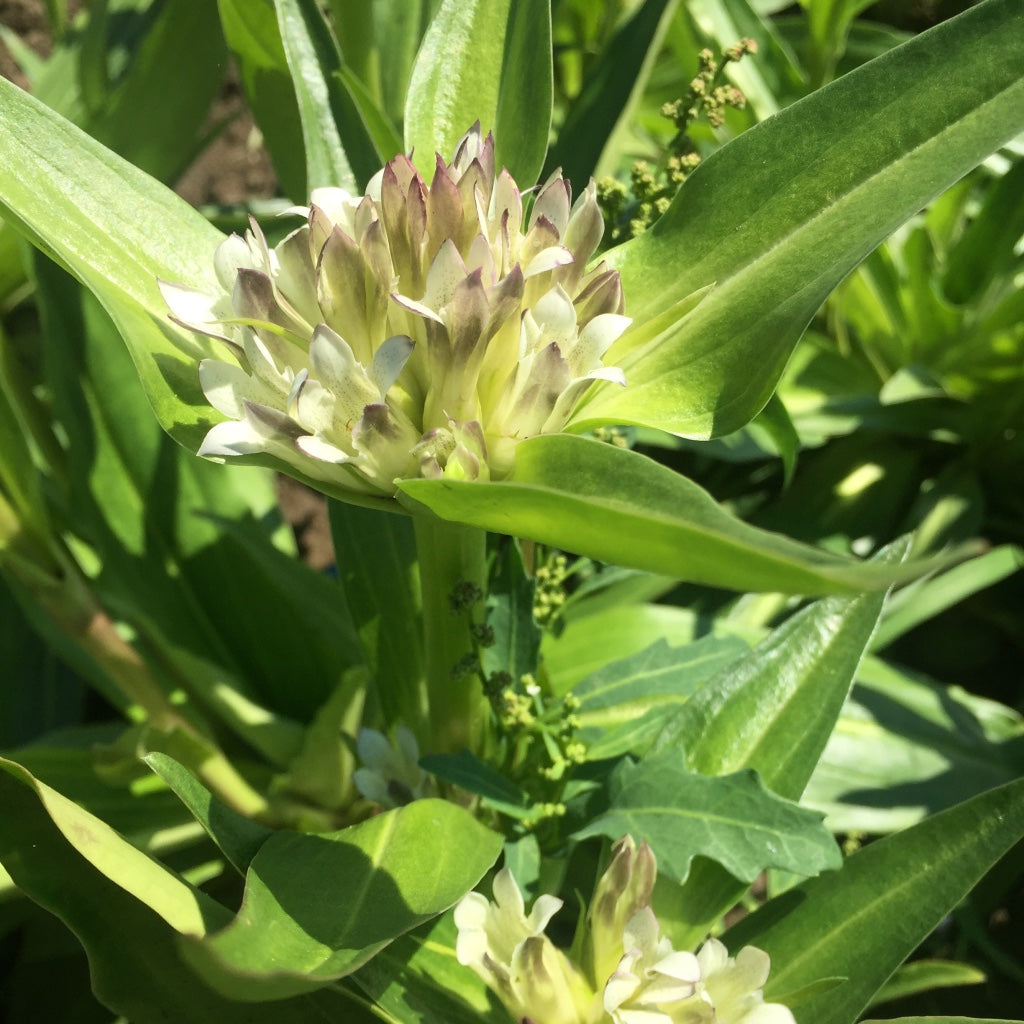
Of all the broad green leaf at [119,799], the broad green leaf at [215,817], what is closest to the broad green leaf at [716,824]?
the broad green leaf at [215,817]

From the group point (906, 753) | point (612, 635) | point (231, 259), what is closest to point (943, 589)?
point (906, 753)

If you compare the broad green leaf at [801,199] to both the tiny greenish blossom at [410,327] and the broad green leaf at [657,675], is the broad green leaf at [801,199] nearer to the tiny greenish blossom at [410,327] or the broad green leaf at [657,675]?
the tiny greenish blossom at [410,327]

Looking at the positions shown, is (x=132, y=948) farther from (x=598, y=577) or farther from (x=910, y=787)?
(x=910, y=787)

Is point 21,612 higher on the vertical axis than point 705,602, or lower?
higher

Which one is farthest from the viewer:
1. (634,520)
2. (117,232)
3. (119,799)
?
(119,799)

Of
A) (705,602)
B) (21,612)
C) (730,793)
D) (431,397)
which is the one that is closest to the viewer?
(431,397)

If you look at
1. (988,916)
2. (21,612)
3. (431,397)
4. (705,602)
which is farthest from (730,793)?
(21,612)

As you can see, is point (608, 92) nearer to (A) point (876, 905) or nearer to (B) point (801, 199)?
(B) point (801, 199)
